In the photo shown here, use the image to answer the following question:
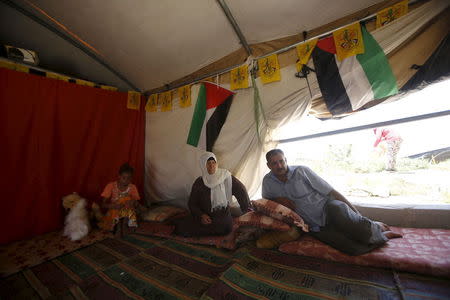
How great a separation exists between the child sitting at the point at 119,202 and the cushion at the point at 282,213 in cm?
180

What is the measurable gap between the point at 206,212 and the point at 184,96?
1.80 m

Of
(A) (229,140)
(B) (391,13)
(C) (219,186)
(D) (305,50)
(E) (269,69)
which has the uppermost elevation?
(B) (391,13)

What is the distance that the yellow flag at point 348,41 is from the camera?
1772 mm

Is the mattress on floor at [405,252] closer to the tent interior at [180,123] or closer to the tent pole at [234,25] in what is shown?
the tent interior at [180,123]

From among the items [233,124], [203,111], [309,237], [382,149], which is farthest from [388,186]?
[203,111]

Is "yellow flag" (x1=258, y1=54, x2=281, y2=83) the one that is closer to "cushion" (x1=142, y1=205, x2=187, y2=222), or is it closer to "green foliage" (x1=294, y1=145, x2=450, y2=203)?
"green foliage" (x1=294, y1=145, x2=450, y2=203)

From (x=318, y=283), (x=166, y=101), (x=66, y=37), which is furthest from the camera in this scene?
(x=166, y=101)

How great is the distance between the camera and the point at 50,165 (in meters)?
2.62

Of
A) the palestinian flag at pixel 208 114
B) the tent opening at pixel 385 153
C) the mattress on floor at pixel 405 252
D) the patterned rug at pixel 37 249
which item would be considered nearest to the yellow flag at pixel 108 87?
the palestinian flag at pixel 208 114

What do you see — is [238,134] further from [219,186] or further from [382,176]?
[382,176]

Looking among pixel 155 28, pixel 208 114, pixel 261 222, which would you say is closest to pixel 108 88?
pixel 155 28

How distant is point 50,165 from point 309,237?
3347 mm

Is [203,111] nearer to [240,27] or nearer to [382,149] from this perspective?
[240,27]

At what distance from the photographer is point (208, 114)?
280 cm
